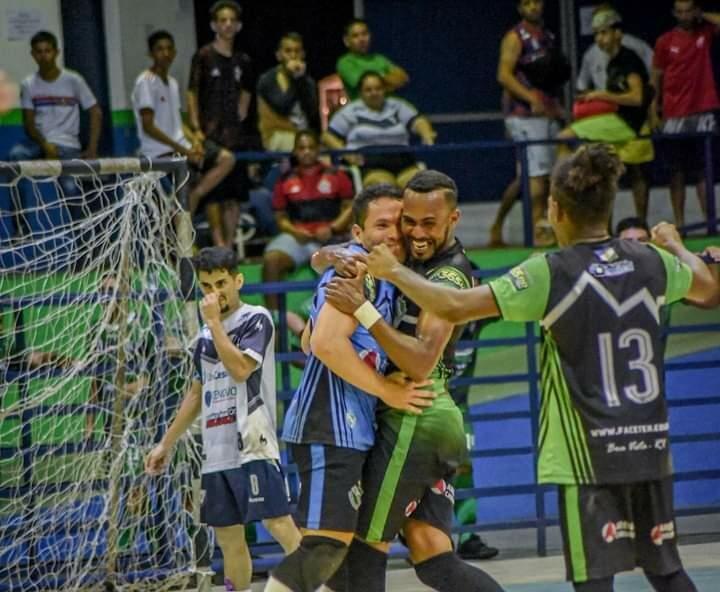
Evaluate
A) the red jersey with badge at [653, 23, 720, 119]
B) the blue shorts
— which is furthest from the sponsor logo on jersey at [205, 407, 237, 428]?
the red jersey with badge at [653, 23, 720, 119]

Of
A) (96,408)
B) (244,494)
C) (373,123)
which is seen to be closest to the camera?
(244,494)

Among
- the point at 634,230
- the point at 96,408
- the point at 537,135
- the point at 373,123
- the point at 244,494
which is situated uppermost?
the point at 373,123

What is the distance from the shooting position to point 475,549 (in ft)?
30.5

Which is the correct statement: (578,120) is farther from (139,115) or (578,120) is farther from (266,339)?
(266,339)

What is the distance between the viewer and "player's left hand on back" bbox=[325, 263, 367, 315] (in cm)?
565

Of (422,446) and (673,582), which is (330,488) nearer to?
(422,446)

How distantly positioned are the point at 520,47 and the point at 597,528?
8.44 m

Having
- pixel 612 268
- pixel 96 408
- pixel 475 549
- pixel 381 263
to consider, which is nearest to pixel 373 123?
pixel 475 549

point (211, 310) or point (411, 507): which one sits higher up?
point (211, 310)

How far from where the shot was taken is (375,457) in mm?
5949

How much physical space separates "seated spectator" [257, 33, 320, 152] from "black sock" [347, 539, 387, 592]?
271 inches

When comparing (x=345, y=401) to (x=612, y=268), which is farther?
(x=345, y=401)

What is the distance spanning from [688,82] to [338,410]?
26.7 ft

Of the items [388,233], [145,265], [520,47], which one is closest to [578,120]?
[520,47]
